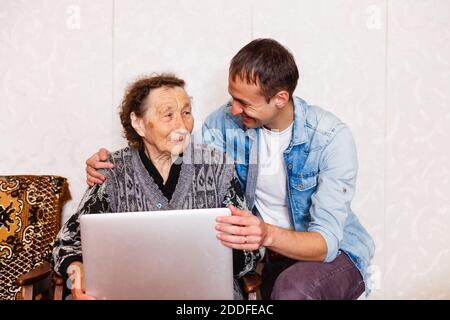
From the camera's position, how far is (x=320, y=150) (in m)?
1.47

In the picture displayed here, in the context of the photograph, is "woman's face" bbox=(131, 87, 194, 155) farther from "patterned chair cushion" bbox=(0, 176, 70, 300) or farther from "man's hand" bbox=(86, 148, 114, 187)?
"patterned chair cushion" bbox=(0, 176, 70, 300)

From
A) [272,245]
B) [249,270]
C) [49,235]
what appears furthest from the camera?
[49,235]

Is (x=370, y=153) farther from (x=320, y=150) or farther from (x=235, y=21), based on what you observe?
(x=235, y=21)

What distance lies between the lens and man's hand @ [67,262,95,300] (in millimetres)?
1205

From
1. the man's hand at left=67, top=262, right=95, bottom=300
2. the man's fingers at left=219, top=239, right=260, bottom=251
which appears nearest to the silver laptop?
the man's fingers at left=219, top=239, right=260, bottom=251

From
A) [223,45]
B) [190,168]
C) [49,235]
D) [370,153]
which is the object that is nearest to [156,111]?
[190,168]

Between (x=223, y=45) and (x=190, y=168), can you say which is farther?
(x=223, y=45)

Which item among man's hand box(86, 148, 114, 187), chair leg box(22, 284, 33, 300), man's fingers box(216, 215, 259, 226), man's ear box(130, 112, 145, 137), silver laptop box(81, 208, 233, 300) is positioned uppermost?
man's ear box(130, 112, 145, 137)

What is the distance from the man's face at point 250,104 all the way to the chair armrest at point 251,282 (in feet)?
1.56

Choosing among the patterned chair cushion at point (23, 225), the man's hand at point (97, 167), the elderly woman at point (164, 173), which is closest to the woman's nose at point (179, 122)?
the elderly woman at point (164, 173)

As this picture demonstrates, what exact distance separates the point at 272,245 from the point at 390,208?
0.88 m

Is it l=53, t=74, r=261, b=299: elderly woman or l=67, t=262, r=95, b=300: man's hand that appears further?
l=53, t=74, r=261, b=299: elderly woman

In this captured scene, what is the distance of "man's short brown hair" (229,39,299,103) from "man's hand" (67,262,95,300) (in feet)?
2.34
